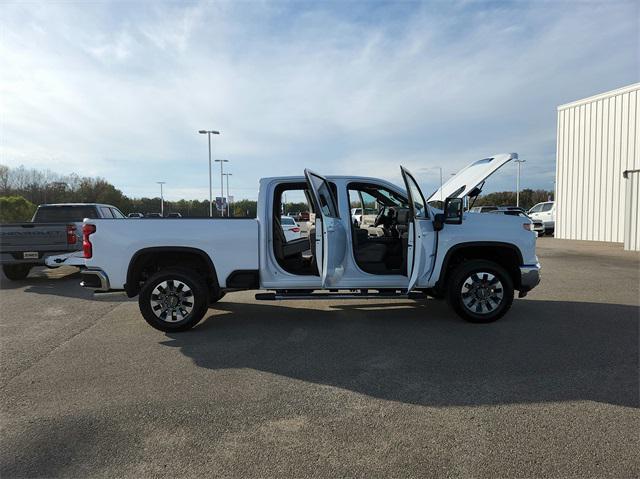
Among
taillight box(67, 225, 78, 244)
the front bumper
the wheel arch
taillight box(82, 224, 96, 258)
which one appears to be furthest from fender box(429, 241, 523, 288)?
taillight box(67, 225, 78, 244)

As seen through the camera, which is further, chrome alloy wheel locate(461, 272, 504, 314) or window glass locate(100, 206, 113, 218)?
window glass locate(100, 206, 113, 218)

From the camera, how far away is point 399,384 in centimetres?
374

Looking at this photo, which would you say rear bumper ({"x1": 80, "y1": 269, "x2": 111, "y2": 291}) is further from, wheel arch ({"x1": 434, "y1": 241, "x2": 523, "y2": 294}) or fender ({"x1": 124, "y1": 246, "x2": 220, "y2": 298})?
wheel arch ({"x1": 434, "y1": 241, "x2": 523, "y2": 294})

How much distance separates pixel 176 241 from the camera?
17.7 feet

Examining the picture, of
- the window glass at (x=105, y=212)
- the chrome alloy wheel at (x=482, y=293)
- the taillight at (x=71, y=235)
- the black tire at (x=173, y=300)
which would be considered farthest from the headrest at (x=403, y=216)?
the window glass at (x=105, y=212)

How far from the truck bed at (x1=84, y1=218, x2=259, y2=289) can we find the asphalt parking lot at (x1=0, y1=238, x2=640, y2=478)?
87cm

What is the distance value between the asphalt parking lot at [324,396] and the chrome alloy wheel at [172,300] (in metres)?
0.28

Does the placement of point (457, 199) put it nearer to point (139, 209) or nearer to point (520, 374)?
point (520, 374)

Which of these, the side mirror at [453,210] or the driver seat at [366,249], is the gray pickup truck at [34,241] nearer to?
the driver seat at [366,249]

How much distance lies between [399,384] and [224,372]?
1.67 meters

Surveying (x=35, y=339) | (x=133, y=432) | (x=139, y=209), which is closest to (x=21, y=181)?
(x=139, y=209)

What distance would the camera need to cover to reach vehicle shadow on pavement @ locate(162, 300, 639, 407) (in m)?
3.63

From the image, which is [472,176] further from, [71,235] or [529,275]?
[71,235]

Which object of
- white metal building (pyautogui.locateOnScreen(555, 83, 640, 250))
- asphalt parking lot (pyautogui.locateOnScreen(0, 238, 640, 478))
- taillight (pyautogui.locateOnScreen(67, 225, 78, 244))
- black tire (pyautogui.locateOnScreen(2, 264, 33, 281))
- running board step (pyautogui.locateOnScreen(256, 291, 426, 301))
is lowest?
asphalt parking lot (pyautogui.locateOnScreen(0, 238, 640, 478))
